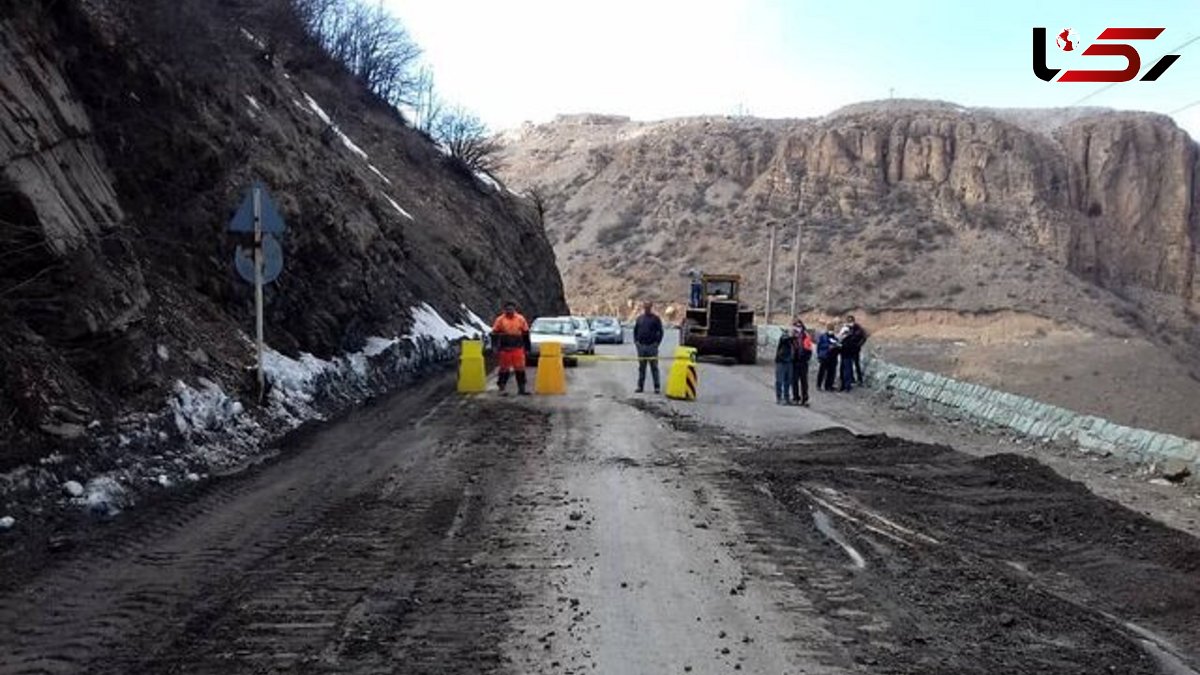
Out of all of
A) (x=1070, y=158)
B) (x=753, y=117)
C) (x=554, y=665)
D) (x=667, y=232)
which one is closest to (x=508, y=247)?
(x=554, y=665)

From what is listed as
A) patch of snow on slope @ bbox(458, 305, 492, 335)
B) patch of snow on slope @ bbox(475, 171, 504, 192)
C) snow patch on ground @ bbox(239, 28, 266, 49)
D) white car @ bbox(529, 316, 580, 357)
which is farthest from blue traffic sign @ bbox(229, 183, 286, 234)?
patch of snow on slope @ bbox(475, 171, 504, 192)

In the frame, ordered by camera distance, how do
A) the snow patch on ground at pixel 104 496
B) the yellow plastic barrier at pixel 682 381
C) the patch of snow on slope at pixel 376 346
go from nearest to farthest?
the snow patch on ground at pixel 104 496
the patch of snow on slope at pixel 376 346
the yellow plastic barrier at pixel 682 381

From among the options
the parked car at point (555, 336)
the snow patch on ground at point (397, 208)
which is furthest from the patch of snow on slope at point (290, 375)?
the snow patch on ground at point (397, 208)

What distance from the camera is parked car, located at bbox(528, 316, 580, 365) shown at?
87.4 feet

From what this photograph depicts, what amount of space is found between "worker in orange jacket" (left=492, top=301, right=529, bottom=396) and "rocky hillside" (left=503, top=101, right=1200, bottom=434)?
63531 mm

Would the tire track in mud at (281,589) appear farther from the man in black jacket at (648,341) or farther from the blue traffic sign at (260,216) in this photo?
the man in black jacket at (648,341)

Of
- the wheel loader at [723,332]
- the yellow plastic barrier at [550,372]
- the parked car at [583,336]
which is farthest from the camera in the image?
the wheel loader at [723,332]

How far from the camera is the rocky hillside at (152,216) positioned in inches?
368

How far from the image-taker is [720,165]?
10456cm

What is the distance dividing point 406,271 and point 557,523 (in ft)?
66.0

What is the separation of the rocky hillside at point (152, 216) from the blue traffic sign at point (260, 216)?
128cm

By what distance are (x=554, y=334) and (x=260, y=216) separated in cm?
1613

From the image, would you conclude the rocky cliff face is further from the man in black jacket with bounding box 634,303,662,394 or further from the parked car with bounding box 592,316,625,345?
the man in black jacket with bounding box 634,303,662,394

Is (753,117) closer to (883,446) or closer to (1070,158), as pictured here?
(1070,158)
